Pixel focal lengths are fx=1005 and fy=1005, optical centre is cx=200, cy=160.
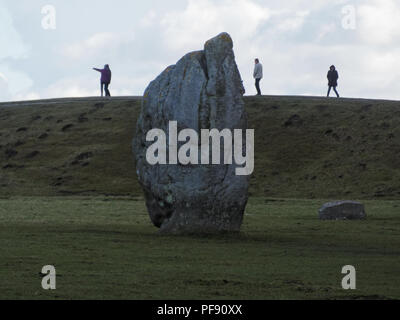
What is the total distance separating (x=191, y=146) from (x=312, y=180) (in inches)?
1244

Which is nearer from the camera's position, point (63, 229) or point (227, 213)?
point (227, 213)

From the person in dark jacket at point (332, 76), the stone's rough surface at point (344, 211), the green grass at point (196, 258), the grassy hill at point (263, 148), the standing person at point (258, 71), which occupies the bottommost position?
the green grass at point (196, 258)

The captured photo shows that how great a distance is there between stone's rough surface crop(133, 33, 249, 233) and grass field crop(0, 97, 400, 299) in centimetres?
82

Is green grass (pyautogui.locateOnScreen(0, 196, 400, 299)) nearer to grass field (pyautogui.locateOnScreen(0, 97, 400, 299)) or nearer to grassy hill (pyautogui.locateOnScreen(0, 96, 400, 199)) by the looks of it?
grass field (pyautogui.locateOnScreen(0, 97, 400, 299))

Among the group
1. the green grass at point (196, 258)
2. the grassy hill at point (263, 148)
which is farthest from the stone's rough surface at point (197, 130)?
the grassy hill at point (263, 148)

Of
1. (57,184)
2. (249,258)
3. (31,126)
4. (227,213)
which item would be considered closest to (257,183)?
(57,184)

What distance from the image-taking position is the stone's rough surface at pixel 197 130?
95.7 feet

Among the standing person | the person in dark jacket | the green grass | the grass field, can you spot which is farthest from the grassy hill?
the green grass

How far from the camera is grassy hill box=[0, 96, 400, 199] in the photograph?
5894 centimetres

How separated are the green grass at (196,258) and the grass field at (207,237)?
0.04 metres

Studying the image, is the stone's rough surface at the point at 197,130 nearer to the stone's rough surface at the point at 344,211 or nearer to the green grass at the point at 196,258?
the green grass at the point at 196,258

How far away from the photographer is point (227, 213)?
2958 centimetres

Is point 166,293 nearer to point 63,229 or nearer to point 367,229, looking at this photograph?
point 63,229

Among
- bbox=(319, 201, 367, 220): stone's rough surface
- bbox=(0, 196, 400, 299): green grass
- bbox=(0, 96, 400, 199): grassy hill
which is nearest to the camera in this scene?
bbox=(0, 196, 400, 299): green grass
